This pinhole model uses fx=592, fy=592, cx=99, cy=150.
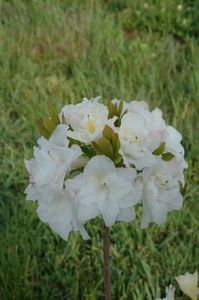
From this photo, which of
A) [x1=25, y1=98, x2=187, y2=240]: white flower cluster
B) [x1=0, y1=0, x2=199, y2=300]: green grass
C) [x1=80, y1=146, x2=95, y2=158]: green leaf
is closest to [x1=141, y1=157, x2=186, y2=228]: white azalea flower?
[x1=25, y1=98, x2=187, y2=240]: white flower cluster

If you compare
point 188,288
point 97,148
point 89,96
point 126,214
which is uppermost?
point 97,148

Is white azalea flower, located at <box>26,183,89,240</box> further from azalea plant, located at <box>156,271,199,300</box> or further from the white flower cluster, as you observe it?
azalea plant, located at <box>156,271,199,300</box>

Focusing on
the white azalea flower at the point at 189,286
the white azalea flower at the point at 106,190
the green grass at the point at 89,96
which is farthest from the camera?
the green grass at the point at 89,96

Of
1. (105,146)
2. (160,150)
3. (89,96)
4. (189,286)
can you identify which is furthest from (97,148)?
(89,96)

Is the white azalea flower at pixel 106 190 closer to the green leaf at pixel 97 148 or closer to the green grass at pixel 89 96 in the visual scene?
the green leaf at pixel 97 148

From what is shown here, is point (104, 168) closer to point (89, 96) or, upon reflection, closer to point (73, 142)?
point (73, 142)

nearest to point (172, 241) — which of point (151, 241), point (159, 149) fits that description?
point (151, 241)

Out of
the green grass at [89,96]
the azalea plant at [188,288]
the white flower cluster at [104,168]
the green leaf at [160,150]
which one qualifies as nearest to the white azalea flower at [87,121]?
the white flower cluster at [104,168]
